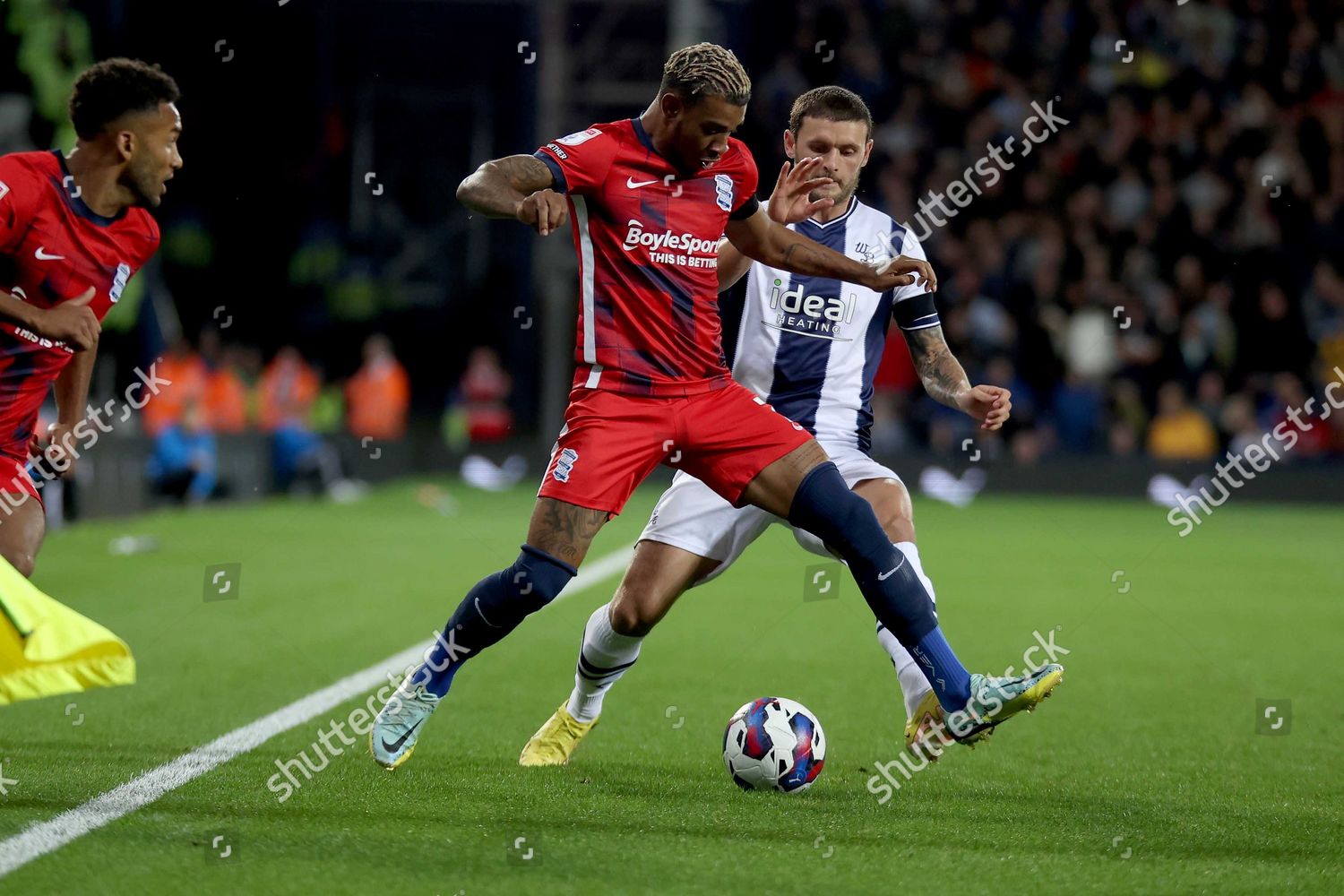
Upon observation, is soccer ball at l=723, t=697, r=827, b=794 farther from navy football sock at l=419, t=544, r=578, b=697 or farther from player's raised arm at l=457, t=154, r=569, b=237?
player's raised arm at l=457, t=154, r=569, b=237

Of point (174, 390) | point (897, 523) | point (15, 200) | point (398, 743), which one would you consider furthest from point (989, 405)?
point (174, 390)

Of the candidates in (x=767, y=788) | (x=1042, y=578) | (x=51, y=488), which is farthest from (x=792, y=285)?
(x=51, y=488)

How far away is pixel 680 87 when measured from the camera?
4730mm

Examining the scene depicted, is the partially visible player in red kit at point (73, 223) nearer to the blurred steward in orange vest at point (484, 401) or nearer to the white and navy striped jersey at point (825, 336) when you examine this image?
the white and navy striped jersey at point (825, 336)

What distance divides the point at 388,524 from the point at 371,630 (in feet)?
22.1

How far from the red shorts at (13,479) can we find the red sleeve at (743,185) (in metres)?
2.41

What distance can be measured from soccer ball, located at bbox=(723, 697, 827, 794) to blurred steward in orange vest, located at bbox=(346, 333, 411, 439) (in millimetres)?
15186

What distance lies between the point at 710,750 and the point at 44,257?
272 cm

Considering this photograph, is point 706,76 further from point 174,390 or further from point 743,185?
point 174,390

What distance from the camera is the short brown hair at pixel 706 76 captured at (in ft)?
15.4

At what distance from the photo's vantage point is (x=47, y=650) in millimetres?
3998

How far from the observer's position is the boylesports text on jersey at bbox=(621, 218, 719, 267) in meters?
4.89

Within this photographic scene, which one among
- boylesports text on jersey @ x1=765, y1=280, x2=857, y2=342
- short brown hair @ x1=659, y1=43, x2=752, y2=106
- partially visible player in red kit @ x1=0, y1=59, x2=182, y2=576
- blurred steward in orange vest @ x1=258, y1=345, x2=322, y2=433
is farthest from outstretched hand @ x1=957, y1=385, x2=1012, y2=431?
blurred steward in orange vest @ x1=258, y1=345, x2=322, y2=433

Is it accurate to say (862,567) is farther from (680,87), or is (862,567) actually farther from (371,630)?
(371,630)
